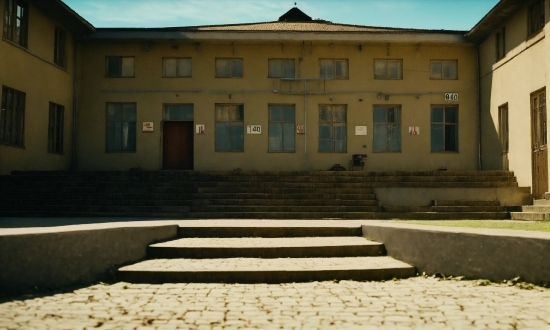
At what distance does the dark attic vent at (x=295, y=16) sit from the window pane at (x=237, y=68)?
812 centimetres

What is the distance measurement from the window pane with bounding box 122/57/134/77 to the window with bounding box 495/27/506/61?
13.9 meters

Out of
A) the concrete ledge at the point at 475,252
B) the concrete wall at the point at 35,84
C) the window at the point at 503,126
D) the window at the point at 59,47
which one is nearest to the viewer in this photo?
the concrete ledge at the point at 475,252

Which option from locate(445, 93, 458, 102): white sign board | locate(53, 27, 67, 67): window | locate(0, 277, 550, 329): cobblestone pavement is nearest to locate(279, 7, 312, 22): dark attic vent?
locate(445, 93, 458, 102): white sign board

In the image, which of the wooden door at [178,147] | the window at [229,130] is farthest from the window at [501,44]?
the wooden door at [178,147]

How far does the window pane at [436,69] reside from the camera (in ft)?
77.5

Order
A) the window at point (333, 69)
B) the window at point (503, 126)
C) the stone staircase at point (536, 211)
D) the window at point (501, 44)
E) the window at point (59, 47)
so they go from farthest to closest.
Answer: the window at point (333, 69)
the window at point (59, 47)
the window at point (503, 126)
the window at point (501, 44)
the stone staircase at point (536, 211)

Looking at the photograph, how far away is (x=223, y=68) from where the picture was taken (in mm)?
23594

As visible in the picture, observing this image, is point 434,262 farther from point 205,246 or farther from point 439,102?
point 439,102

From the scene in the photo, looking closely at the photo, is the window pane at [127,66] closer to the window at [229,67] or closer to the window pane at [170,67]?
the window pane at [170,67]

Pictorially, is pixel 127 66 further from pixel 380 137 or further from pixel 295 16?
pixel 295 16

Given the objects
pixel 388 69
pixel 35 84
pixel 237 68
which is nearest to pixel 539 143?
pixel 388 69

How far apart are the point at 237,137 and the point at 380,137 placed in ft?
18.7

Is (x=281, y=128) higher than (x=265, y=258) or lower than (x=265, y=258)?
higher

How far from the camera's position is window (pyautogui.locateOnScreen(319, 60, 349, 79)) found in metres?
23.6
